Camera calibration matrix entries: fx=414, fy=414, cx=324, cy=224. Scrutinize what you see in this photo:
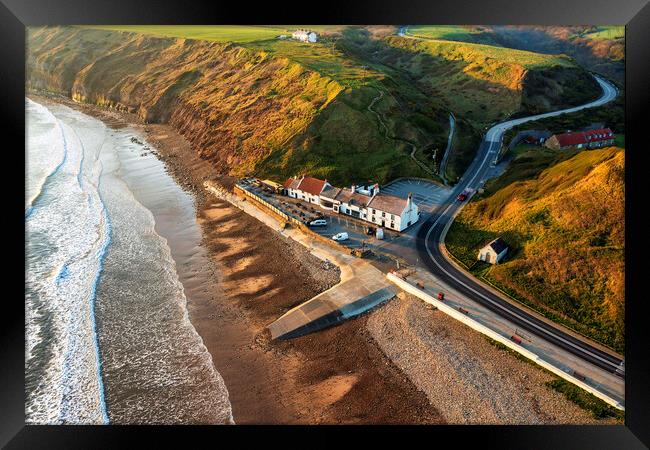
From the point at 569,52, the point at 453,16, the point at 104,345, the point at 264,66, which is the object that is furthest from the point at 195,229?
the point at 569,52

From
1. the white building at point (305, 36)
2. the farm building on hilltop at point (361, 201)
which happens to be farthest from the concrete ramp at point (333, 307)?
the white building at point (305, 36)

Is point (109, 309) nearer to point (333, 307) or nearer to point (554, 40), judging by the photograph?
point (333, 307)

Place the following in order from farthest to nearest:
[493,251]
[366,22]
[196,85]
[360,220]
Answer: [196,85] < [360,220] < [493,251] < [366,22]

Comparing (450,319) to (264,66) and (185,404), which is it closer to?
(185,404)

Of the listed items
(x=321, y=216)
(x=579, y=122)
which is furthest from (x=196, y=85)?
(x=579, y=122)

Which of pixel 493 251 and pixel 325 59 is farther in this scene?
pixel 325 59

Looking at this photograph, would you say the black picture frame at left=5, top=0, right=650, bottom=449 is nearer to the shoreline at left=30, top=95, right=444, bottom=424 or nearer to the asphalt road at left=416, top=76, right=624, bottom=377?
the shoreline at left=30, top=95, right=444, bottom=424
